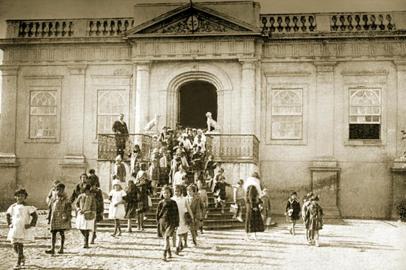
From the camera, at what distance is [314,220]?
14.4 m

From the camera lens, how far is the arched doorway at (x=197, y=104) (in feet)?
80.8

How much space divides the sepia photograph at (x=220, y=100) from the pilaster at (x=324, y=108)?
0.13 ft

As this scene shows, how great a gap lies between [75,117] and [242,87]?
6687 mm

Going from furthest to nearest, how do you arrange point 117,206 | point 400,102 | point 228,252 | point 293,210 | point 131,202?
point 400,102 → point 293,210 → point 131,202 → point 117,206 → point 228,252

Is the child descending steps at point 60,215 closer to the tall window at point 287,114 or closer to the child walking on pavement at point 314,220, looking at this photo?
the child walking on pavement at point 314,220

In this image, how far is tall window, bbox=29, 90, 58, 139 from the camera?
76.2 ft

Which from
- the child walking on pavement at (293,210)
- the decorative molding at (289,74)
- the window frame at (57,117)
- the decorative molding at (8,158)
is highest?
the decorative molding at (289,74)

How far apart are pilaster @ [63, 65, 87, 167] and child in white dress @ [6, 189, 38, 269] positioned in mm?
12152

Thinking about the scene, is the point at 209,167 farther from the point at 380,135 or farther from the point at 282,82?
the point at 380,135

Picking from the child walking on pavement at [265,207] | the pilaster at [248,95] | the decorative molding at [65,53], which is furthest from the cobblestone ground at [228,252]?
the decorative molding at [65,53]

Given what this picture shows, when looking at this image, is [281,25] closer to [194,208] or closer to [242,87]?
[242,87]

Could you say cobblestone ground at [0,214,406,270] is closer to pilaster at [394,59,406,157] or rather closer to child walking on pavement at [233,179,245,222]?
child walking on pavement at [233,179,245,222]

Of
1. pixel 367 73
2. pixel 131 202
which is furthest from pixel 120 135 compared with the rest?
pixel 367 73

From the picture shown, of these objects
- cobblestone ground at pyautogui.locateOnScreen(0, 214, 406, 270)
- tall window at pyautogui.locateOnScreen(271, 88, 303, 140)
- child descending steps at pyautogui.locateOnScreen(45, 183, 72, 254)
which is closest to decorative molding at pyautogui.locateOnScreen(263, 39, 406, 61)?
tall window at pyautogui.locateOnScreen(271, 88, 303, 140)
